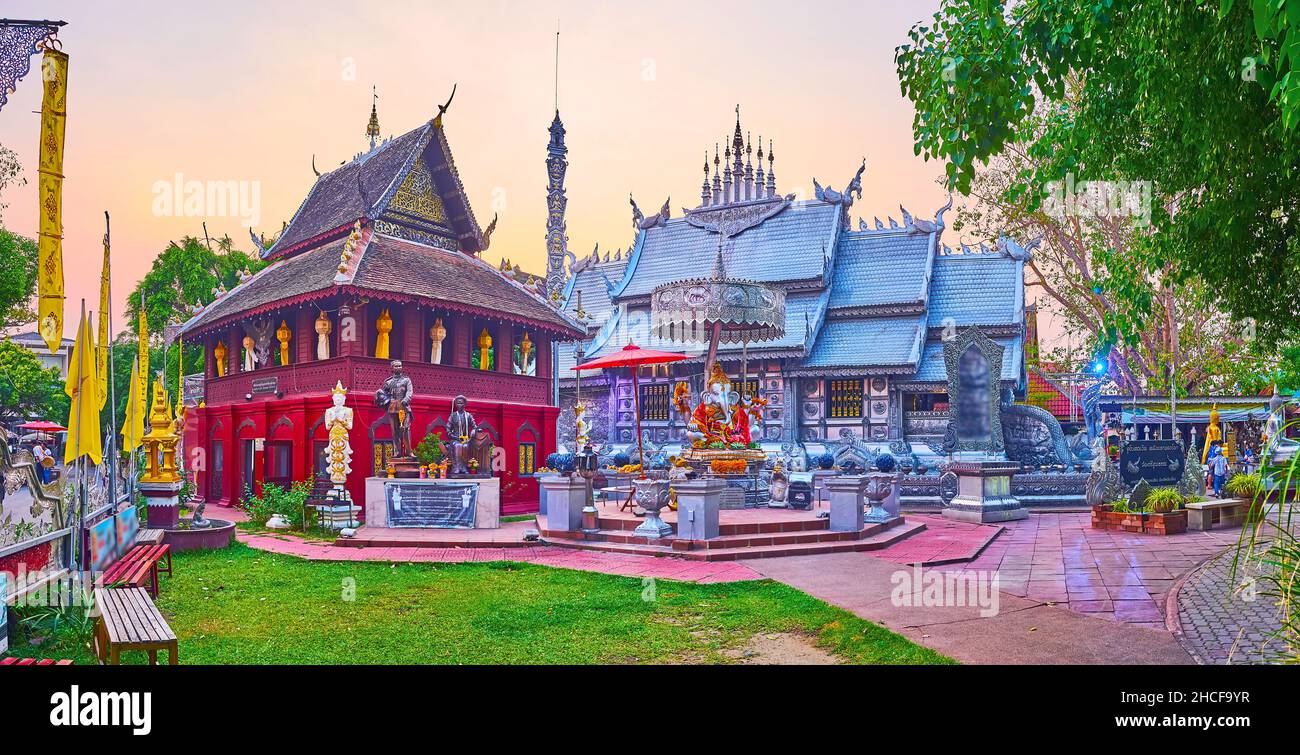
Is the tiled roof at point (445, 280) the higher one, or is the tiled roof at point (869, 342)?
the tiled roof at point (445, 280)

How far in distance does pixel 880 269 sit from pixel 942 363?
493cm

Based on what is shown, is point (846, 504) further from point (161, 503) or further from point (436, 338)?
point (436, 338)

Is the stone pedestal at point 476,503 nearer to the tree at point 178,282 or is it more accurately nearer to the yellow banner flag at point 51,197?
the yellow banner flag at point 51,197

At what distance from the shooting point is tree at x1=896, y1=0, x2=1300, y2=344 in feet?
21.5

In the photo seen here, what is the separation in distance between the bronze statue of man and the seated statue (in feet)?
3.12

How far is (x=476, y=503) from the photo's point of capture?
15633 millimetres

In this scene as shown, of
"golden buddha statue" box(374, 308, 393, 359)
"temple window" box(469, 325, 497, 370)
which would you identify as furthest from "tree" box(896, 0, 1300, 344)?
"temple window" box(469, 325, 497, 370)

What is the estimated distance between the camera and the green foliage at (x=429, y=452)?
17.0 metres

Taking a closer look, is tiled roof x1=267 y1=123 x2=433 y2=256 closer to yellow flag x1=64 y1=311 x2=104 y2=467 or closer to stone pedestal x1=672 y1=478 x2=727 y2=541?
stone pedestal x1=672 y1=478 x2=727 y2=541

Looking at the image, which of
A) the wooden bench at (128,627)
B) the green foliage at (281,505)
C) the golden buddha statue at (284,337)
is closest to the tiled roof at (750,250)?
the golden buddha statue at (284,337)

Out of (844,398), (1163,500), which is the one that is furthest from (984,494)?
(844,398)

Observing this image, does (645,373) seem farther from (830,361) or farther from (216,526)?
(216,526)

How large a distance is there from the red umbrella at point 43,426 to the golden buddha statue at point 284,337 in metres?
24.5

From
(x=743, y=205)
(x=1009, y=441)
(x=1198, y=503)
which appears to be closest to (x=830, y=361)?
(x=1009, y=441)
